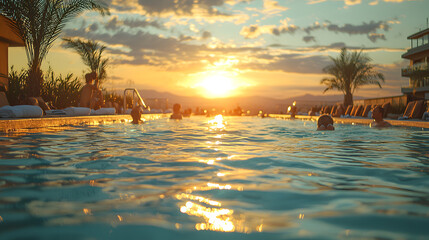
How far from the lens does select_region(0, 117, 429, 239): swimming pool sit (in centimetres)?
197

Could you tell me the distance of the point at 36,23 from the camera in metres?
11.2

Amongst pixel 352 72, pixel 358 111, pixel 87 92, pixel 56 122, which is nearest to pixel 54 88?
pixel 87 92

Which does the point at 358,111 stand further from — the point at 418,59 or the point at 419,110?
the point at 418,59

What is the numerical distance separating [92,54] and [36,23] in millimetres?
9312

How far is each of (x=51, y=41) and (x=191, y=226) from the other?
11.7 meters

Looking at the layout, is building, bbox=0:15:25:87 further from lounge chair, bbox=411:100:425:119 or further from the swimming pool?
lounge chair, bbox=411:100:425:119

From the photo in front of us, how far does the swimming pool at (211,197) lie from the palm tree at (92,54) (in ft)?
53.3

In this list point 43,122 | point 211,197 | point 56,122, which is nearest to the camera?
point 211,197

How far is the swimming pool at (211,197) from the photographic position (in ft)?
6.45

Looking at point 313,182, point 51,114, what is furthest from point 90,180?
point 51,114

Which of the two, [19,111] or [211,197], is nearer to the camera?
[211,197]

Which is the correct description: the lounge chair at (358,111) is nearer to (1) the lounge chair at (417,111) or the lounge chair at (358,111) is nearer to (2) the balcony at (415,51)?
(1) the lounge chair at (417,111)

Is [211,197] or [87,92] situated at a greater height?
[87,92]

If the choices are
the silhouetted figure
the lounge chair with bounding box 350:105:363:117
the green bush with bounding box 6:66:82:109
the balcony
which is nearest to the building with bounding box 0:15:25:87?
the green bush with bounding box 6:66:82:109
